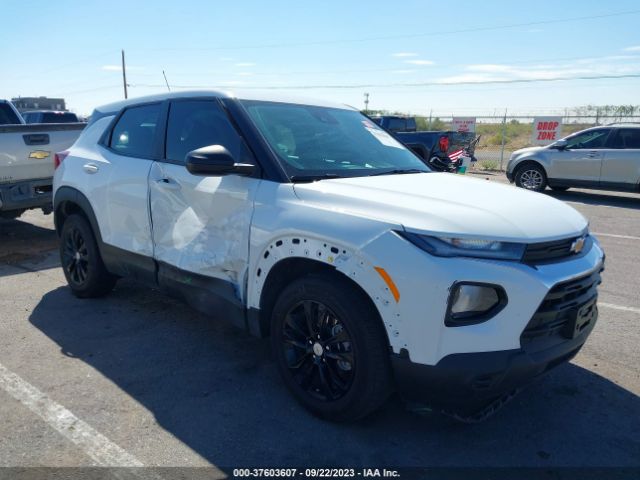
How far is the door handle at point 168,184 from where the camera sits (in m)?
3.81

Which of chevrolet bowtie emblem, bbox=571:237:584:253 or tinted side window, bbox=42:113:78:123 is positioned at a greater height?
tinted side window, bbox=42:113:78:123

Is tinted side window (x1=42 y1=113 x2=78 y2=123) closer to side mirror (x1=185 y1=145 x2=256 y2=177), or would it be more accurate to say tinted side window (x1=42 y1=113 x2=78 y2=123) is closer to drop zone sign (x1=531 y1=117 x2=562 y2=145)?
drop zone sign (x1=531 y1=117 x2=562 y2=145)

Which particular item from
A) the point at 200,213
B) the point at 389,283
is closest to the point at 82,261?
the point at 200,213

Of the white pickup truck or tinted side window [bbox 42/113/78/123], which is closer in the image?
the white pickup truck

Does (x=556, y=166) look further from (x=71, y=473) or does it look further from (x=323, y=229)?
(x=71, y=473)

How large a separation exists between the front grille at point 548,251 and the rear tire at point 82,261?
3.73 m

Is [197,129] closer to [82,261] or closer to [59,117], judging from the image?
[82,261]

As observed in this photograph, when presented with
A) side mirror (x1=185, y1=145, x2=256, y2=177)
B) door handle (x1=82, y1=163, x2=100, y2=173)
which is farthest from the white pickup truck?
side mirror (x1=185, y1=145, x2=256, y2=177)

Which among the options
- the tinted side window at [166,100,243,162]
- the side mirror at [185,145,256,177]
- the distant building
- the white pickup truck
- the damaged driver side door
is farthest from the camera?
the distant building

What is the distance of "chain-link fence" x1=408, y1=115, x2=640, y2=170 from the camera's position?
22.0m

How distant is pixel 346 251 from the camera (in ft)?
9.02

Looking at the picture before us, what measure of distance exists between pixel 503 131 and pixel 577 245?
771 inches

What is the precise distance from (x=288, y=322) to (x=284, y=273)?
29 cm

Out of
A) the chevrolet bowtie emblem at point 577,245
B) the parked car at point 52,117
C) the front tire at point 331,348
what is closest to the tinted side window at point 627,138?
the chevrolet bowtie emblem at point 577,245
